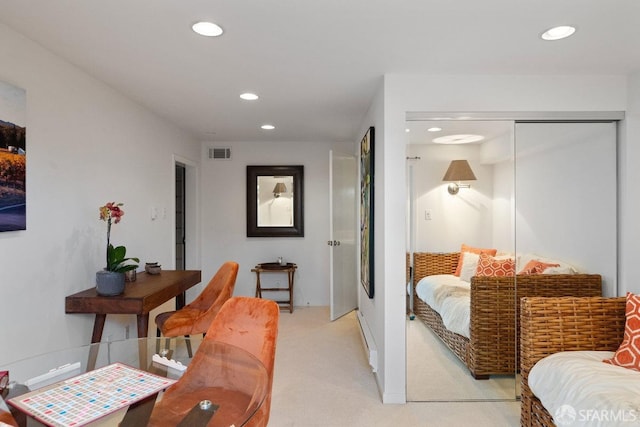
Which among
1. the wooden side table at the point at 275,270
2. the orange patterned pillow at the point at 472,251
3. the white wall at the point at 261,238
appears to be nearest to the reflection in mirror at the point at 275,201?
the white wall at the point at 261,238

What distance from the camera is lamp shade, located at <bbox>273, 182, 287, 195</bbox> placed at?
5.26 m

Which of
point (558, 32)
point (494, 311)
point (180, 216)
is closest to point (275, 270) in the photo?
point (180, 216)

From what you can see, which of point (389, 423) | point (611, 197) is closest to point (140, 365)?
point (389, 423)

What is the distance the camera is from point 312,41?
214 cm

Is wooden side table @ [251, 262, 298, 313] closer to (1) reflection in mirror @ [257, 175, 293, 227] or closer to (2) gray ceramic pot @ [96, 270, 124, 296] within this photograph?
(1) reflection in mirror @ [257, 175, 293, 227]

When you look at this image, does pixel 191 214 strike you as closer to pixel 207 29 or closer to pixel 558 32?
pixel 207 29

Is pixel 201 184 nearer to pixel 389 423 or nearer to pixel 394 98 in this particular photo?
pixel 394 98

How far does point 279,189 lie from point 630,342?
13.4ft

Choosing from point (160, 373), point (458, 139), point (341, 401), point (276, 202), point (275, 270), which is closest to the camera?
point (160, 373)

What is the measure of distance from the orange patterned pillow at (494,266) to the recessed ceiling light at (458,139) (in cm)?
86

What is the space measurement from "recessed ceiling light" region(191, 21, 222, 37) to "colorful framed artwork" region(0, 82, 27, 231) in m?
1.04

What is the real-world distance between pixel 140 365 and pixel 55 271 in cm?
105

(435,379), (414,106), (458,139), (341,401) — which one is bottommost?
(341,401)

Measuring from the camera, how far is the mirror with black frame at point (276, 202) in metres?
5.23
